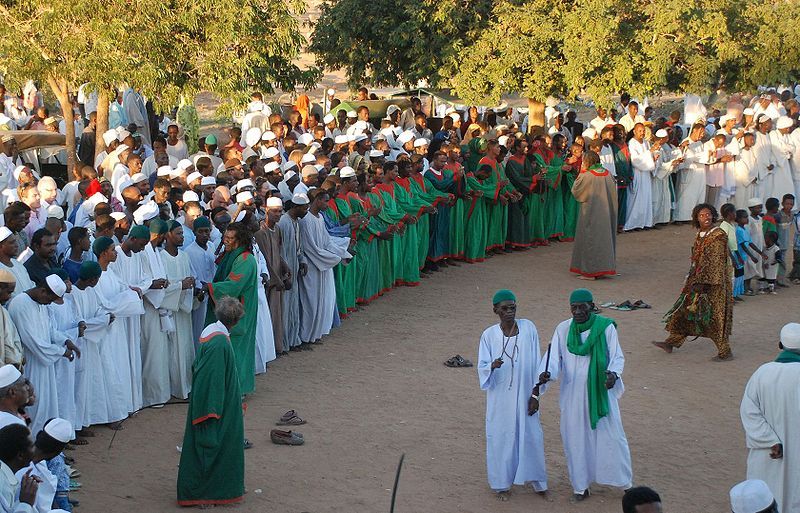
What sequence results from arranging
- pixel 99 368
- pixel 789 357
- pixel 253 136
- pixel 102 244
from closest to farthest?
pixel 789 357
pixel 102 244
pixel 99 368
pixel 253 136

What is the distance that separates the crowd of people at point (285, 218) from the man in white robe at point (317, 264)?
0.08 feet

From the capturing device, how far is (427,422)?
37.6 feet

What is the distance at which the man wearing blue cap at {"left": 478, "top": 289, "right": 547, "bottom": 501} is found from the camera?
9.45 m

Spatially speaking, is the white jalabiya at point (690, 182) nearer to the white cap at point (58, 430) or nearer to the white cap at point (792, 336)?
the white cap at point (792, 336)

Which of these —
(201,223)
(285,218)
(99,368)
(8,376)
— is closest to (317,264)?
(285,218)

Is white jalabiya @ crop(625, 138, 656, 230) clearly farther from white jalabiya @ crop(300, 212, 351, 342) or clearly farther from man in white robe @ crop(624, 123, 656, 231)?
white jalabiya @ crop(300, 212, 351, 342)

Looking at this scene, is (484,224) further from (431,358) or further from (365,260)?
(431,358)

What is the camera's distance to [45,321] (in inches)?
378

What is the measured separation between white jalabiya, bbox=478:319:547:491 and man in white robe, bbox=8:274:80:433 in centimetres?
331

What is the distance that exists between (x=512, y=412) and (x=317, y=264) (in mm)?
5035

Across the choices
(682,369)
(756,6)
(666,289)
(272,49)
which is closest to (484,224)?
(666,289)

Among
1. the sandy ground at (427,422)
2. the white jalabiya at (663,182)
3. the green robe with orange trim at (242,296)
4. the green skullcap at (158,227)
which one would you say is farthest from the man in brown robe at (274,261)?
the white jalabiya at (663,182)

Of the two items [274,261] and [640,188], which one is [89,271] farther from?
[640,188]

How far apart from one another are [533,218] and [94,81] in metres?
7.80
